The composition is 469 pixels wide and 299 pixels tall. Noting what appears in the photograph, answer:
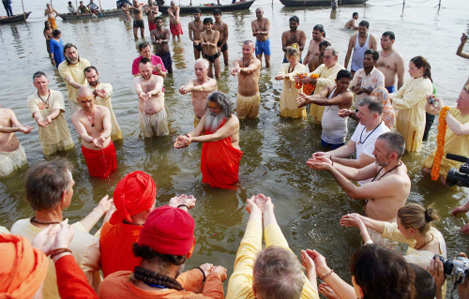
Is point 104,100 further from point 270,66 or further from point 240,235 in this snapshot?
point 270,66

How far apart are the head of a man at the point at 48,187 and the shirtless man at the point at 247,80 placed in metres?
4.80

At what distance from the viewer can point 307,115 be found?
25.6 feet

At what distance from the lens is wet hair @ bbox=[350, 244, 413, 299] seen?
5.80 ft

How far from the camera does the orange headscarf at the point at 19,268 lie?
1.54 meters

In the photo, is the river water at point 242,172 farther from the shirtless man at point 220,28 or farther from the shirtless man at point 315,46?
the shirtless man at point 315,46

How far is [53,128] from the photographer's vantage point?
6.15 m

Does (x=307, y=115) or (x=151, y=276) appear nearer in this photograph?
(x=151, y=276)

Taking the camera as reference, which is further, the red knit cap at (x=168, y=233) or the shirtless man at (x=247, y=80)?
the shirtless man at (x=247, y=80)

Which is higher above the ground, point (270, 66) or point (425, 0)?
point (425, 0)

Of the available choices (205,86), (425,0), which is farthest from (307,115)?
(425,0)

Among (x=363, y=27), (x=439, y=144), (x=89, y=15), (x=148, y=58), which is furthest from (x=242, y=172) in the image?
(x=89, y=15)

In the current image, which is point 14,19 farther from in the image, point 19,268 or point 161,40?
point 19,268

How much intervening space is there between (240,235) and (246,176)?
57.4 inches

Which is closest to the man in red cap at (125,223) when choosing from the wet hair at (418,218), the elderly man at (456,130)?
the wet hair at (418,218)
